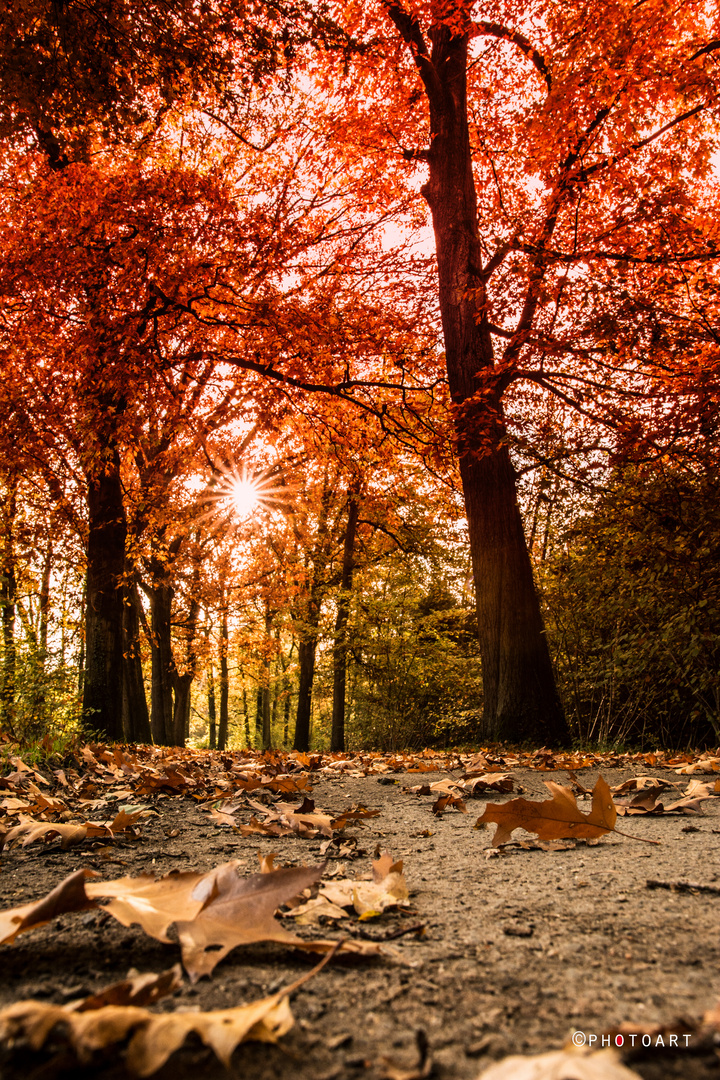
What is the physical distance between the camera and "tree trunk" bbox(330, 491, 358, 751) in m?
14.0

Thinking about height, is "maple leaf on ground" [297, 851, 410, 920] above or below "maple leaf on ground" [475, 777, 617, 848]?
below

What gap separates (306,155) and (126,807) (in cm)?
990

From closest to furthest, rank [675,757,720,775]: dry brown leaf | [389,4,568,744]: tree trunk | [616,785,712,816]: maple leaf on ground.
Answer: [616,785,712,816]: maple leaf on ground
[675,757,720,775]: dry brown leaf
[389,4,568,744]: tree trunk

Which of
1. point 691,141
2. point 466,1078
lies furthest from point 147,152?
point 466,1078

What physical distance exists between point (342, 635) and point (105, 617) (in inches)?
262

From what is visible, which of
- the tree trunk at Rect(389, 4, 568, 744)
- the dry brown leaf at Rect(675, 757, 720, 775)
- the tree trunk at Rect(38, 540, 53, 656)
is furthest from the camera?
the tree trunk at Rect(38, 540, 53, 656)

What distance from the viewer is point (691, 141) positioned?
7.87m

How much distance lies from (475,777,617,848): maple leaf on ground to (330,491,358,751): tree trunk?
40.1 feet

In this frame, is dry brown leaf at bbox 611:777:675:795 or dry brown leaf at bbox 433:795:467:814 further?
dry brown leaf at bbox 611:777:675:795

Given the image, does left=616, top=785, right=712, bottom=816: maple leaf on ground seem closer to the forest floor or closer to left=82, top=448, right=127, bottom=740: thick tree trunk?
the forest floor

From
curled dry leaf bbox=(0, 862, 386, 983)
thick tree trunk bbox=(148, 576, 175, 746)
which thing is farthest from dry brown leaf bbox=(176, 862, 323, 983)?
thick tree trunk bbox=(148, 576, 175, 746)

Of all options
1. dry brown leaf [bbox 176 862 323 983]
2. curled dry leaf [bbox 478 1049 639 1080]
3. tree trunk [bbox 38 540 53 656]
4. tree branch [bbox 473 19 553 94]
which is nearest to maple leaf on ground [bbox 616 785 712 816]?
dry brown leaf [bbox 176 862 323 983]

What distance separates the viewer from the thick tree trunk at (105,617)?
7.89 metres

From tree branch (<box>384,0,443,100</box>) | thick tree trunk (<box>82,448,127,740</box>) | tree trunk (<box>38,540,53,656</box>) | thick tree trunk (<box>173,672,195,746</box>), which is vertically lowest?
thick tree trunk (<box>173,672,195,746</box>)
